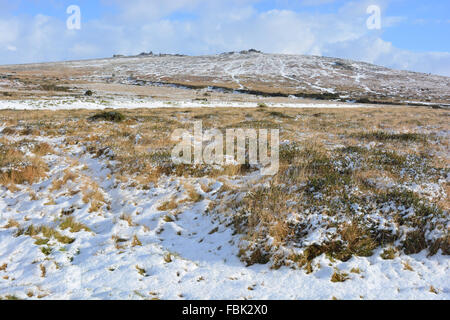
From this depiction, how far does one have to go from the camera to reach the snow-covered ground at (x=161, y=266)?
460 centimetres

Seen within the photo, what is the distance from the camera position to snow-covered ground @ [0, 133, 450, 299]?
4.60 m

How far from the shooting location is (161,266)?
5410mm

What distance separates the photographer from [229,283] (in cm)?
486

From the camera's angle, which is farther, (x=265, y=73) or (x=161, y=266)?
(x=265, y=73)

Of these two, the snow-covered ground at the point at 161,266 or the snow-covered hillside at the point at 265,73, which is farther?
the snow-covered hillside at the point at 265,73

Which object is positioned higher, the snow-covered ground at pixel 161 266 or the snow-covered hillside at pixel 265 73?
the snow-covered hillside at pixel 265 73

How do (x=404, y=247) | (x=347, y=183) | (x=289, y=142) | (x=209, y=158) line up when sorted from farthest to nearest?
(x=289, y=142)
(x=209, y=158)
(x=347, y=183)
(x=404, y=247)

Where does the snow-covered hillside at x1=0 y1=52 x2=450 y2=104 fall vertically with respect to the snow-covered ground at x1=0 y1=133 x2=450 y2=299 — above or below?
above

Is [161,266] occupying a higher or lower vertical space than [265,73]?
lower

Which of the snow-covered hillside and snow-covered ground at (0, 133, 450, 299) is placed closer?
snow-covered ground at (0, 133, 450, 299)
